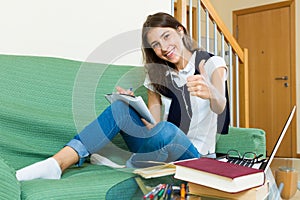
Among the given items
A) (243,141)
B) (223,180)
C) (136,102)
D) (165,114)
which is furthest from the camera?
(165,114)

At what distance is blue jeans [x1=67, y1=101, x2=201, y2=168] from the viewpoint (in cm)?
106

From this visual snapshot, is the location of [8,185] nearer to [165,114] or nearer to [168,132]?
[168,132]

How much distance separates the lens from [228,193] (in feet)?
2.13

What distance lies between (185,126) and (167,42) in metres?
0.37

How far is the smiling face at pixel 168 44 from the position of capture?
5.03 ft

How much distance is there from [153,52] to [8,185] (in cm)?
95

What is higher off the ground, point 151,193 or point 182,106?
point 182,106

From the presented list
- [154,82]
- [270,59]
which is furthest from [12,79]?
[270,59]

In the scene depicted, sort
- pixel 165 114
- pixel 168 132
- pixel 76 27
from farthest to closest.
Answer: pixel 76 27, pixel 165 114, pixel 168 132

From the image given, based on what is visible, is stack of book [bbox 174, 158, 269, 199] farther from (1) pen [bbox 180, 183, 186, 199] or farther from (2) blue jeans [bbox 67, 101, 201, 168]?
(2) blue jeans [bbox 67, 101, 201, 168]

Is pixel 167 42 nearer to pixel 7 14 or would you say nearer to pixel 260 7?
pixel 7 14

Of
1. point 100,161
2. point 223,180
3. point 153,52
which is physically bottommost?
point 100,161

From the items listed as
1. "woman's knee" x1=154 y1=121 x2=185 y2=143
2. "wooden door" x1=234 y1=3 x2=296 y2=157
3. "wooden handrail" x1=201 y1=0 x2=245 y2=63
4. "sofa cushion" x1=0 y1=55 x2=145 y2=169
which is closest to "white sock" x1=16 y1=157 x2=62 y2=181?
"sofa cushion" x1=0 y1=55 x2=145 y2=169

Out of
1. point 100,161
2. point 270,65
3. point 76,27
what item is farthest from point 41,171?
point 270,65
